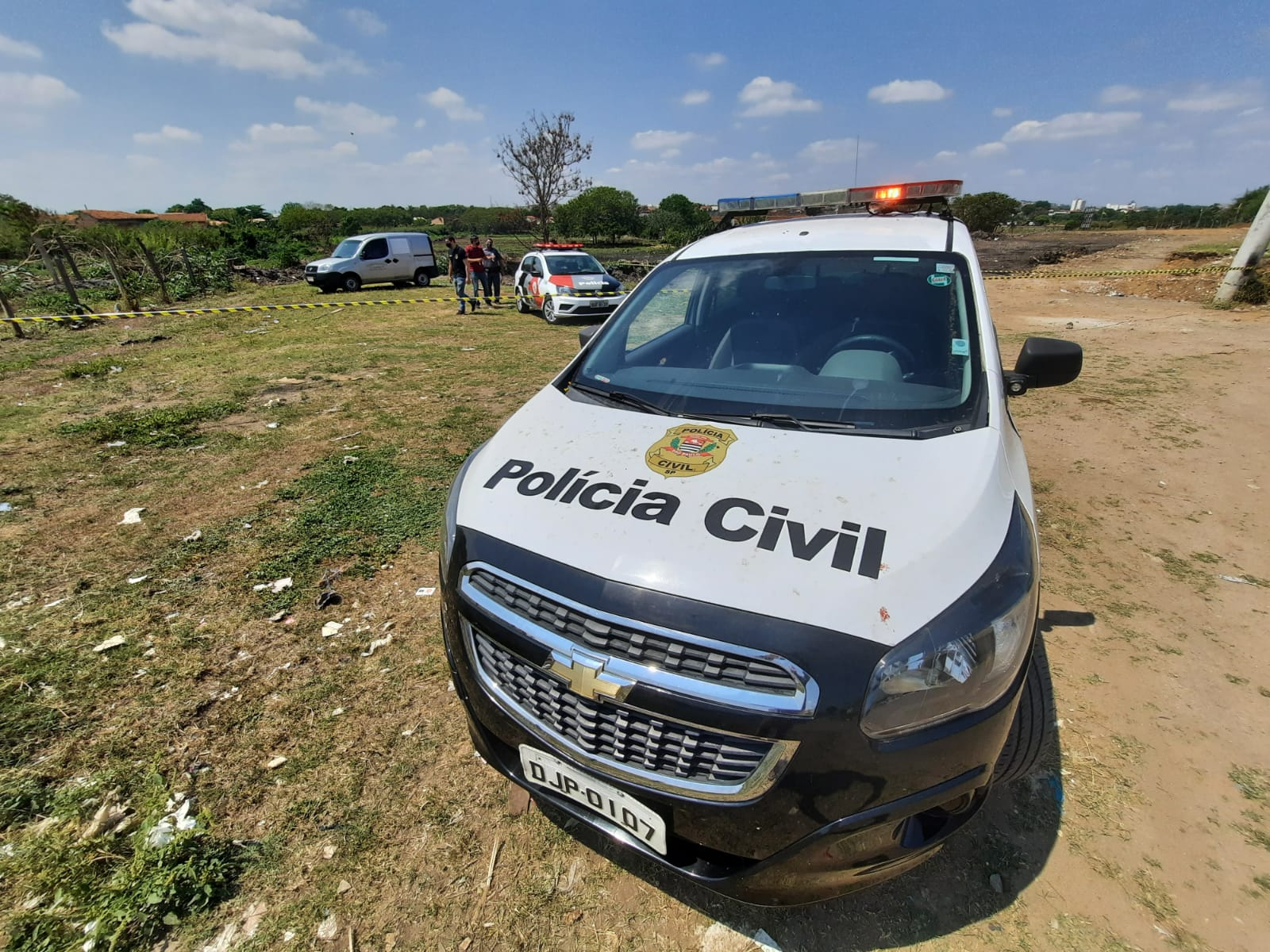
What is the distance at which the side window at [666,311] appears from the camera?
286 cm

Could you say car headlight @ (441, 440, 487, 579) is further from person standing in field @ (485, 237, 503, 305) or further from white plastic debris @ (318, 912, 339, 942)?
person standing in field @ (485, 237, 503, 305)

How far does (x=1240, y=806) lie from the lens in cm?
210

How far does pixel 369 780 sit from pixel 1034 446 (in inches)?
235

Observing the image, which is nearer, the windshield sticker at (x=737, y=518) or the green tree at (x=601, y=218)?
the windshield sticker at (x=737, y=518)

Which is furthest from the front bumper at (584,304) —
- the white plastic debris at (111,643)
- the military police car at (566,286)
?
the white plastic debris at (111,643)

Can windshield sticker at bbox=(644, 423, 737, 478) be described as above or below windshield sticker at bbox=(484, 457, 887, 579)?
above

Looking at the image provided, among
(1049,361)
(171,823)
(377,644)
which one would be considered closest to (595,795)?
(171,823)

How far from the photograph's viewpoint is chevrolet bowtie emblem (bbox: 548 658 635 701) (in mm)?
1444

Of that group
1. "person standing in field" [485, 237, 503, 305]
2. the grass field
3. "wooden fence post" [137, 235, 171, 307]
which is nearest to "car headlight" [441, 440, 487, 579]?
the grass field

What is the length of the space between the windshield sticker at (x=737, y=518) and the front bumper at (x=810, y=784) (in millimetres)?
228

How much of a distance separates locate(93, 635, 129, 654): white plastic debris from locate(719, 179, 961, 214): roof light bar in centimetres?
442

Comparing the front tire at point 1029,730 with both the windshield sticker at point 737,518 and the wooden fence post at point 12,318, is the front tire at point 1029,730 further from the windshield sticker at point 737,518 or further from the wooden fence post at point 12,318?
the wooden fence post at point 12,318

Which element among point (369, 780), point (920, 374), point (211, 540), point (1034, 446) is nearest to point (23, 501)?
point (211, 540)

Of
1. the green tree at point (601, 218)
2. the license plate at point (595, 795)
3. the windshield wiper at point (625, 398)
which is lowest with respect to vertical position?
the license plate at point (595, 795)
